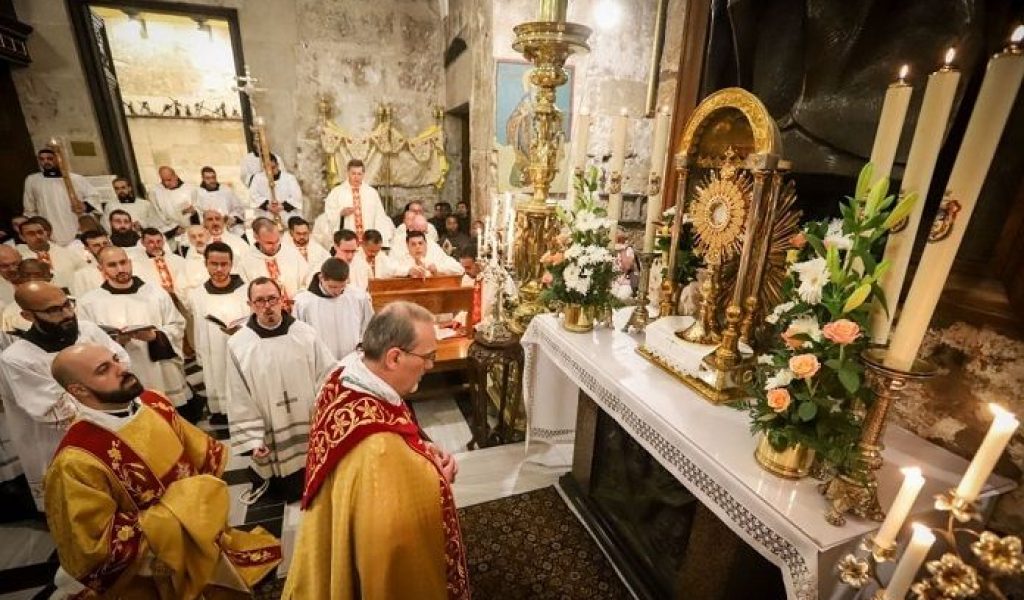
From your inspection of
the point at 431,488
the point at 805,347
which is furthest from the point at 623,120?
the point at 431,488

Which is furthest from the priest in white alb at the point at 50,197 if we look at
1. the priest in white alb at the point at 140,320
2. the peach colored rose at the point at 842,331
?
the peach colored rose at the point at 842,331

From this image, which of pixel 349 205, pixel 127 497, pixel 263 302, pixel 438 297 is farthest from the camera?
pixel 349 205

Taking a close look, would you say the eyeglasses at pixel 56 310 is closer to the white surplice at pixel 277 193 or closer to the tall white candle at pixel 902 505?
the tall white candle at pixel 902 505

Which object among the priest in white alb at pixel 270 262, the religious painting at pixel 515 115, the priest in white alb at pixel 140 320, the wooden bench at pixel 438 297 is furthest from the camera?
the religious painting at pixel 515 115

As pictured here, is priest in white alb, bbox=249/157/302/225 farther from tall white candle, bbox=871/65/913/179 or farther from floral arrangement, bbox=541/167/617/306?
tall white candle, bbox=871/65/913/179

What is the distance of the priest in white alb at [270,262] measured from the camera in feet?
18.9

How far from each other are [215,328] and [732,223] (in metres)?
4.78

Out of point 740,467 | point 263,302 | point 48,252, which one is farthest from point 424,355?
point 48,252

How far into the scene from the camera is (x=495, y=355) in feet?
12.7

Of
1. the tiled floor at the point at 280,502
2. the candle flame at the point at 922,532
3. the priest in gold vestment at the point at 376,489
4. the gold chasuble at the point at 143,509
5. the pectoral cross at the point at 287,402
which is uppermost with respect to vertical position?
the candle flame at the point at 922,532

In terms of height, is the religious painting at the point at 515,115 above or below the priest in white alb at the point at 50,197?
above

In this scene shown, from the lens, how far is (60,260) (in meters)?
6.36

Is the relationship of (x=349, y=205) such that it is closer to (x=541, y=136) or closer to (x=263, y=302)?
(x=263, y=302)

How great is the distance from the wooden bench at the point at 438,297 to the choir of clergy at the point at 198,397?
1.16 feet
